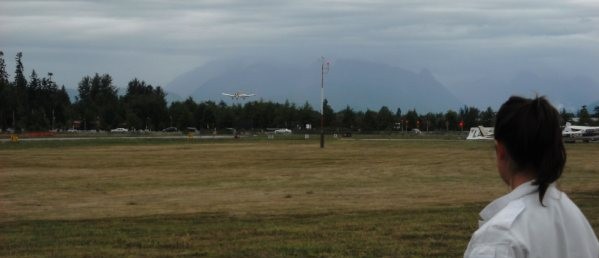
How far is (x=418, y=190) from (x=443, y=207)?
5.32 meters

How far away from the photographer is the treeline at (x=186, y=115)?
461 feet

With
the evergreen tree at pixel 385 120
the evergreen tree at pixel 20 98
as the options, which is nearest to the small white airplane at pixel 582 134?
the evergreen tree at pixel 385 120

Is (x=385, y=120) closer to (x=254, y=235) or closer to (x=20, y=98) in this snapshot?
(x=20, y=98)

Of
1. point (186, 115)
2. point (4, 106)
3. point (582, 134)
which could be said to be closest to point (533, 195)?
point (582, 134)

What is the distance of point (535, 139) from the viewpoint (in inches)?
90.8

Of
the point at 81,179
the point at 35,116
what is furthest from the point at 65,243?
the point at 35,116

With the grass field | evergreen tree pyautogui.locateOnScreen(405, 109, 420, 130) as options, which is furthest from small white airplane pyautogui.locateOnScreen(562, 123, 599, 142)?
evergreen tree pyautogui.locateOnScreen(405, 109, 420, 130)

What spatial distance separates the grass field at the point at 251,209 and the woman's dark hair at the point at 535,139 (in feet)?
1.95

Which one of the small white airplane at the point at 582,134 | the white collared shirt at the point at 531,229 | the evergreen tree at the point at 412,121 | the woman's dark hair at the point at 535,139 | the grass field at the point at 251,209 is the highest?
the evergreen tree at the point at 412,121

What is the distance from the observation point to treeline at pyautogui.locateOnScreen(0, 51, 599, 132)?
140m

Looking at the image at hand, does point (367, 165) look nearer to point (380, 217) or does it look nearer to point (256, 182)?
point (256, 182)

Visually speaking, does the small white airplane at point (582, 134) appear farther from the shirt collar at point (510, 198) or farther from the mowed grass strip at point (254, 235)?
the shirt collar at point (510, 198)

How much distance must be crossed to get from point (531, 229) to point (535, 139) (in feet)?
0.89

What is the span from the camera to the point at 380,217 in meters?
13.4
